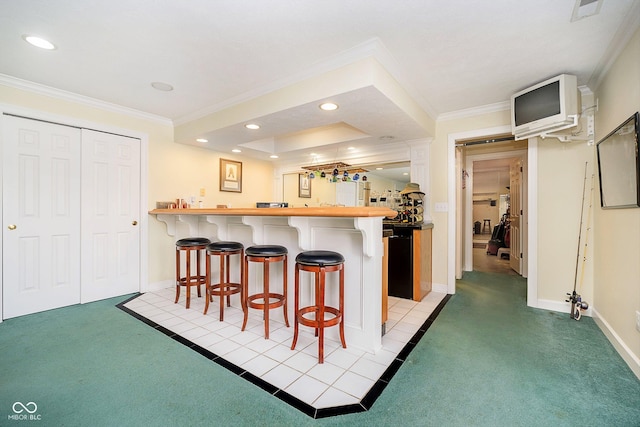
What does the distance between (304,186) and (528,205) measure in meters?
3.63

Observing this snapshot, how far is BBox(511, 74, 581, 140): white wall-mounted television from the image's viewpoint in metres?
2.51

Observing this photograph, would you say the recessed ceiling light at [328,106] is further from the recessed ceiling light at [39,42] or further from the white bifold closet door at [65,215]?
the white bifold closet door at [65,215]

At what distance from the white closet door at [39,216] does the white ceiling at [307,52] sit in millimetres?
571

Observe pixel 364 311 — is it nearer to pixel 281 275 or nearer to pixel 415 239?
pixel 281 275

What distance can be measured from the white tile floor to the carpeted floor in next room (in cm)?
14

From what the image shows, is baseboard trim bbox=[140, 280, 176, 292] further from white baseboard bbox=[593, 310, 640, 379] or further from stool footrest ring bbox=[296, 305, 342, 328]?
white baseboard bbox=[593, 310, 640, 379]

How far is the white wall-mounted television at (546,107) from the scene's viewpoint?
251 centimetres

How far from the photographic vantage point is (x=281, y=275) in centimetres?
267

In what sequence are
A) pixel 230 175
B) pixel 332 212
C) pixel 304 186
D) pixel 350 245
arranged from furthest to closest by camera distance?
pixel 304 186 → pixel 230 175 → pixel 350 245 → pixel 332 212

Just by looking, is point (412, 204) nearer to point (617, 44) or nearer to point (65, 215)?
point (617, 44)

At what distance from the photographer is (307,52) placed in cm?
222

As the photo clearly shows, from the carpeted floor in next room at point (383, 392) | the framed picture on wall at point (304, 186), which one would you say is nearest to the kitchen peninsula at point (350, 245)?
the carpeted floor in next room at point (383, 392)

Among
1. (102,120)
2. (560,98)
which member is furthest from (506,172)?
(102,120)

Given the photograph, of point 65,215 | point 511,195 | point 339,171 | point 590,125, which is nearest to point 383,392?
point 590,125
